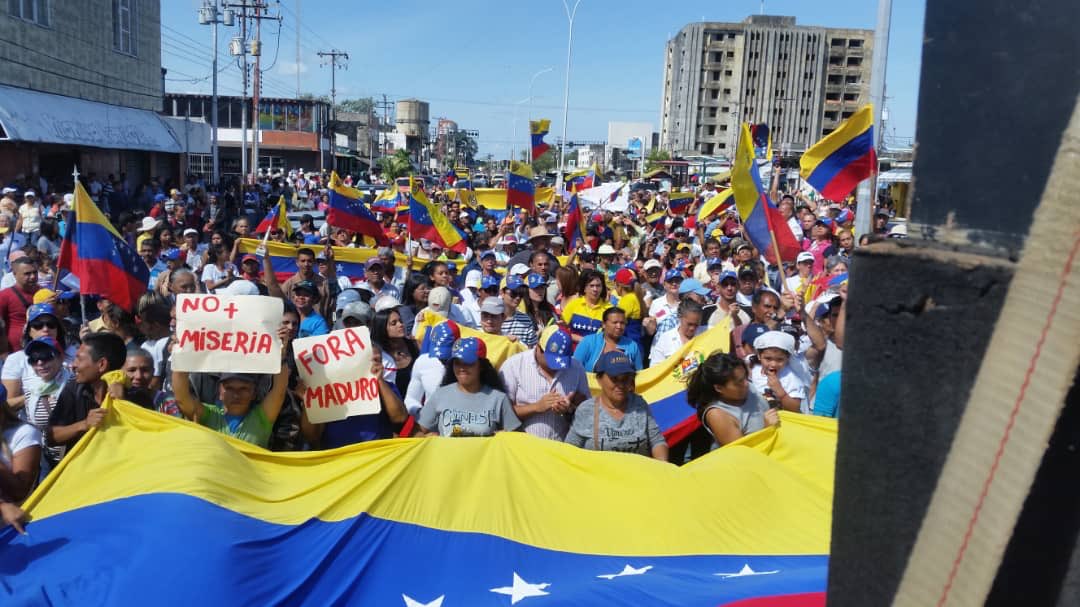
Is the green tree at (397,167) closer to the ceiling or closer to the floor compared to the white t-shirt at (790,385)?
closer to the ceiling

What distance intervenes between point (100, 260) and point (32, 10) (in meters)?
20.7

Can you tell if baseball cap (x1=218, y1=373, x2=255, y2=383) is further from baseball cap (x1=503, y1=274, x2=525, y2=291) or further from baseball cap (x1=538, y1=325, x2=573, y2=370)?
baseball cap (x1=503, y1=274, x2=525, y2=291)

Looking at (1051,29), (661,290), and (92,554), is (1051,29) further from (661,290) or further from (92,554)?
(661,290)

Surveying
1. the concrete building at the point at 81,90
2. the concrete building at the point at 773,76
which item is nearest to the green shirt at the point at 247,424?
the concrete building at the point at 81,90

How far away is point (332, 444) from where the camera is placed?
5383 millimetres

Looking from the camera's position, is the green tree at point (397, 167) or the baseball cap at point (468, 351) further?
the green tree at point (397, 167)

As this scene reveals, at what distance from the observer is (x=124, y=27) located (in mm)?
29938

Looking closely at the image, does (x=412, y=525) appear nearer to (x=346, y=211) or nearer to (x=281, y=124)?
(x=346, y=211)

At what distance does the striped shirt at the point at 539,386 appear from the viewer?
223 inches

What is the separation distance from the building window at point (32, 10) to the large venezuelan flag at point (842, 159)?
21503 mm

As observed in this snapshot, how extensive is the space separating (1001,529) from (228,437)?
13.8 ft

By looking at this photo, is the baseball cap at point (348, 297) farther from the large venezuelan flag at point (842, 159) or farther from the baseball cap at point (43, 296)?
the large venezuelan flag at point (842, 159)

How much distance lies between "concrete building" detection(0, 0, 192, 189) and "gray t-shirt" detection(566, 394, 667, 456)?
66.2ft

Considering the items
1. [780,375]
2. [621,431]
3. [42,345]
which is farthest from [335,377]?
[780,375]
